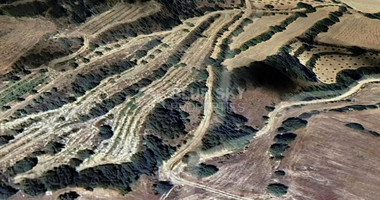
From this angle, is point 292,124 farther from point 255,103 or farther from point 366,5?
point 366,5

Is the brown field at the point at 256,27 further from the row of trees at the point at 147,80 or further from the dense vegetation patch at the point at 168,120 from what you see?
the dense vegetation patch at the point at 168,120

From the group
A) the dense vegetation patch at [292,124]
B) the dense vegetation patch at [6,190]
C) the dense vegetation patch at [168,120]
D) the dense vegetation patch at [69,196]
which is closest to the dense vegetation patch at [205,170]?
the dense vegetation patch at [168,120]

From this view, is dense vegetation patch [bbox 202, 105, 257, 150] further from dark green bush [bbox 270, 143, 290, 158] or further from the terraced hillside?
dark green bush [bbox 270, 143, 290, 158]

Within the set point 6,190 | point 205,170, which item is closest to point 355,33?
point 205,170

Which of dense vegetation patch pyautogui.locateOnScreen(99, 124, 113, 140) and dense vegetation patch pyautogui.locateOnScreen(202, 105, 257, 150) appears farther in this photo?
dense vegetation patch pyautogui.locateOnScreen(202, 105, 257, 150)

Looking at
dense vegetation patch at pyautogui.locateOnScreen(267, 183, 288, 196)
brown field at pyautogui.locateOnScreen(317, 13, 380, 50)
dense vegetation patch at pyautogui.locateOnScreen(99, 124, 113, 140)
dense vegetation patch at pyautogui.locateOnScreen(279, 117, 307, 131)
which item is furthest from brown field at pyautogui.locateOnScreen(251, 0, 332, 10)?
dense vegetation patch at pyautogui.locateOnScreen(267, 183, 288, 196)
